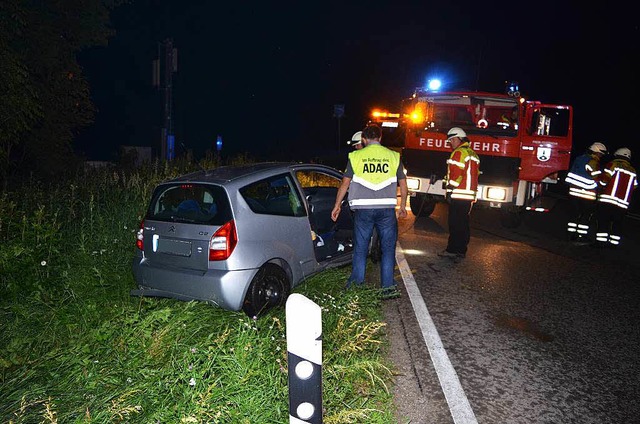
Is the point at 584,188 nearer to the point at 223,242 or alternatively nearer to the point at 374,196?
the point at 374,196

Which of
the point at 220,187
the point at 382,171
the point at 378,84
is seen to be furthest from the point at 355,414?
the point at 378,84

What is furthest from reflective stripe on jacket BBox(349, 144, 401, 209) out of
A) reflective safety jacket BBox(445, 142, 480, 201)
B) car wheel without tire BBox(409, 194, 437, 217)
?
car wheel without tire BBox(409, 194, 437, 217)

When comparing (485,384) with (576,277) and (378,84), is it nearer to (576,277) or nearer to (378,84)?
(576,277)

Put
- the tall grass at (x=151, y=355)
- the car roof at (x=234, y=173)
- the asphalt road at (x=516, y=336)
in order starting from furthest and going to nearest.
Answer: the car roof at (x=234, y=173), the asphalt road at (x=516, y=336), the tall grass at (x=151, y=355)

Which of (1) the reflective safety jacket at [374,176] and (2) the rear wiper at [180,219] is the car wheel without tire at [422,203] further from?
(2) the rear wiper at [180,219]

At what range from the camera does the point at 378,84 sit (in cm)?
4638

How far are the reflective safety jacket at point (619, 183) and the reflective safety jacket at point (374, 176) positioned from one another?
5110 millimetres

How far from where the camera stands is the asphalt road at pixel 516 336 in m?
3.46

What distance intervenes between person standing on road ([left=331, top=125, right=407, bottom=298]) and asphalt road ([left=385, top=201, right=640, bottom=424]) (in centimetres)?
50

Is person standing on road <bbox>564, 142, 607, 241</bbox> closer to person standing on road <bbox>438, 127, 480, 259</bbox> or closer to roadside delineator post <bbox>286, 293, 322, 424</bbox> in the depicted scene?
person standing on road <bbox>438, 127, 480, 259</bbox>

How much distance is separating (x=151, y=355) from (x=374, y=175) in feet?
9.23

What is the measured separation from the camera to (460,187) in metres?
7.63

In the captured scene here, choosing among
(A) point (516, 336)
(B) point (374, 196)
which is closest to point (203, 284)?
(B) point (374, 196)

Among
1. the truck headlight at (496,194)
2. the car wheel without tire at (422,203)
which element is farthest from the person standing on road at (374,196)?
the car wheel without tire at (422,203)
